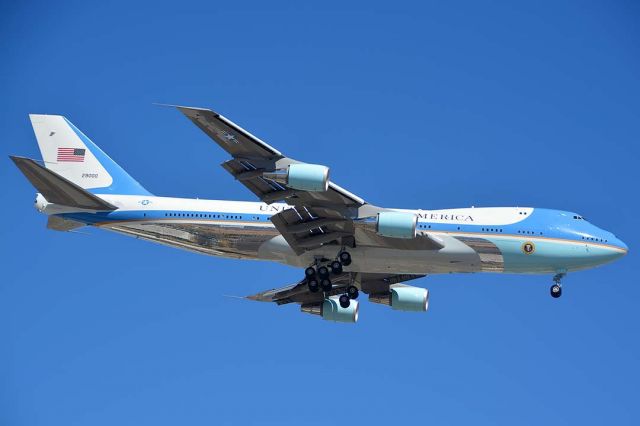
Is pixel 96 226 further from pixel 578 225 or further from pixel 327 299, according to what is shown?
pixel 578 225

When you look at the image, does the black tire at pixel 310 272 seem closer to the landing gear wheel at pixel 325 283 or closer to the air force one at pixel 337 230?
the air force one at pixel 337 230

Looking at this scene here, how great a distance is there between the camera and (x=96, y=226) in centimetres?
5128

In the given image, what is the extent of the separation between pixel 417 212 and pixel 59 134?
1945 cm

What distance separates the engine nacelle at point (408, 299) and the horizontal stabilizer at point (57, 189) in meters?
15.3

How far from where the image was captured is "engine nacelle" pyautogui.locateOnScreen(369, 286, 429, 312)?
54.4 meters

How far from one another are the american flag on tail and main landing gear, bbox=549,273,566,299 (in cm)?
2509

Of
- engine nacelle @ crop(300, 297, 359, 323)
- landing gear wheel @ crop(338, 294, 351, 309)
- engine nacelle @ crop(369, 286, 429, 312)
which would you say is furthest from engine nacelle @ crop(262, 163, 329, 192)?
engine nacelle @ crop(369, 286, 429, 312)

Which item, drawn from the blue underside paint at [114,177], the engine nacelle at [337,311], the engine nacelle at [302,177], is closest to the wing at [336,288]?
the engine nacelle at [337,311]

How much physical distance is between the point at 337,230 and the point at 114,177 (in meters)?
12.7

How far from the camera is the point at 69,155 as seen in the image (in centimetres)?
5428

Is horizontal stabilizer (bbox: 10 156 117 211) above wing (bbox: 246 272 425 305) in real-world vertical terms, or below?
above

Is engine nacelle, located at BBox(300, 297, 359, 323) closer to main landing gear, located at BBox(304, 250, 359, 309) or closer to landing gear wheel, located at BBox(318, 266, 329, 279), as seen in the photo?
main landing gear, located at BBox(304, 250, 359, 309)

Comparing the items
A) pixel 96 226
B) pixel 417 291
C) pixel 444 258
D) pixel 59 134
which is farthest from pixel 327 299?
pixel 59 134

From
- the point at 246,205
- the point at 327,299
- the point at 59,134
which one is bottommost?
the point at 327,299
